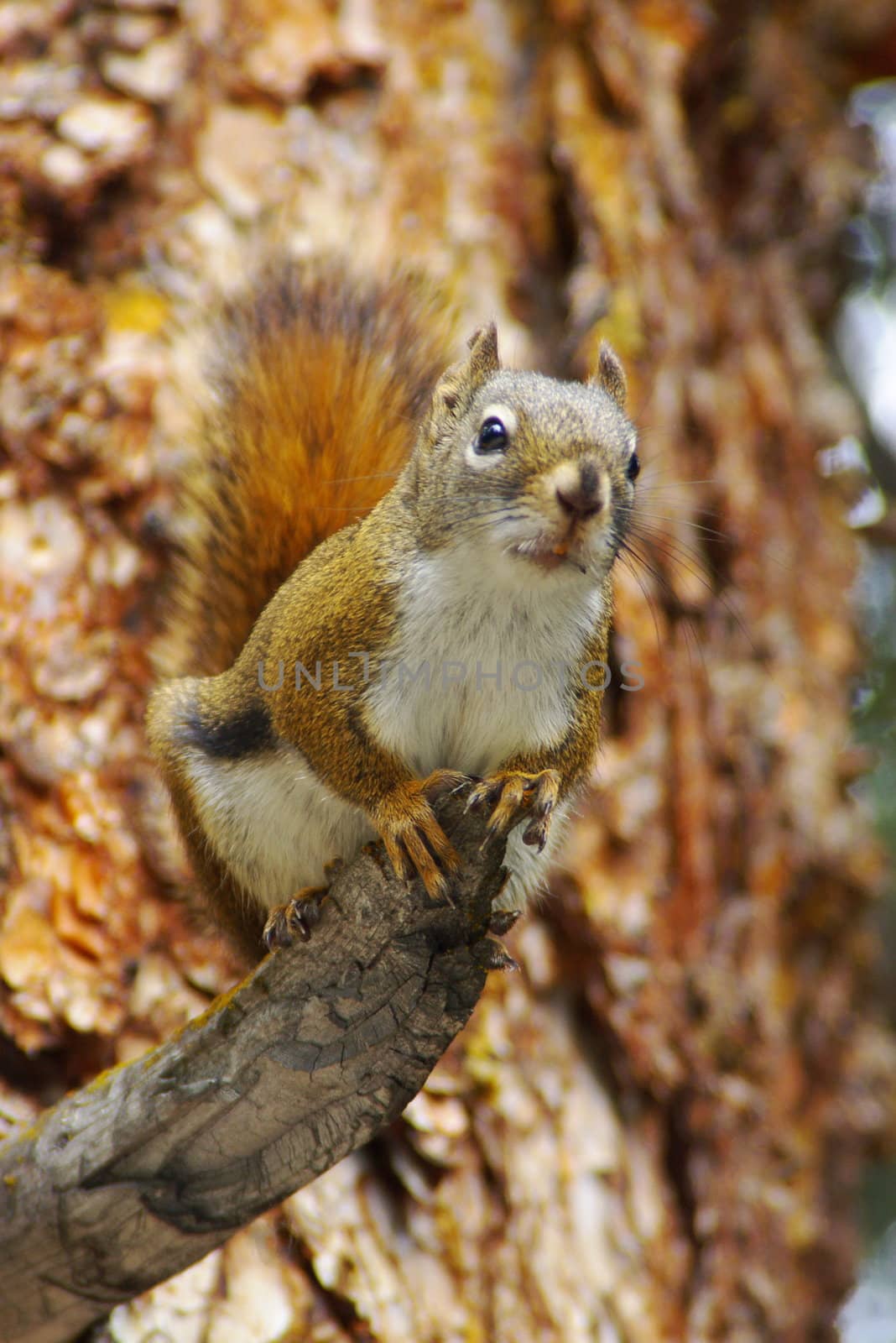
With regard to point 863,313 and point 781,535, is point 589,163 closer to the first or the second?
point 781,535

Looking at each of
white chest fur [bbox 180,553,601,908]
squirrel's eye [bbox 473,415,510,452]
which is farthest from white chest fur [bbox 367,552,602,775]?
squirrel's eye [bbox 473,415,510,452]

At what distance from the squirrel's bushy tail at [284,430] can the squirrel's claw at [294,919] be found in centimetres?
49

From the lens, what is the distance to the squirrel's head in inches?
51.0

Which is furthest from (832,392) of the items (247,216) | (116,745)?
(116,745)

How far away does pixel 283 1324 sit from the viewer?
5.02ft

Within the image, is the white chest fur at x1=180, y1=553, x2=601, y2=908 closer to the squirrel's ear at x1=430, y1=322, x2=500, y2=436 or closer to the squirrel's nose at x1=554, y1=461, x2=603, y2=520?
the squirrel's nose at x1=554, y1=461, x2=603, y2=520

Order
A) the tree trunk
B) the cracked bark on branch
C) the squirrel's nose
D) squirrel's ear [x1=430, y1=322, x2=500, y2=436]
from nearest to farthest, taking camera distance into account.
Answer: the cracked bark on branch → the squirrel's nose → squirrel's ear [x1=430, y1=322, x2=500, y2=436] → the tree trunk

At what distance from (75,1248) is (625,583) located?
1.22 m

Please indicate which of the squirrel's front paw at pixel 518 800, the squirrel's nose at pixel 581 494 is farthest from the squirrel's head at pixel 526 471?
the squirrel's front paw at pixel 518 800

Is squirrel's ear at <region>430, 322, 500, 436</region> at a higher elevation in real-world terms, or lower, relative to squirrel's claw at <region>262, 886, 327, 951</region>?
higher

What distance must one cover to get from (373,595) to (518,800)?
0.32 meters

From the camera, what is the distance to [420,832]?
1262 mm

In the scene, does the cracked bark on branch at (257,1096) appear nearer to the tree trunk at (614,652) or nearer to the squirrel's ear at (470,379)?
the tree trunk at (614,652)

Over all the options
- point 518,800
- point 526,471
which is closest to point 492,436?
point 526,471
